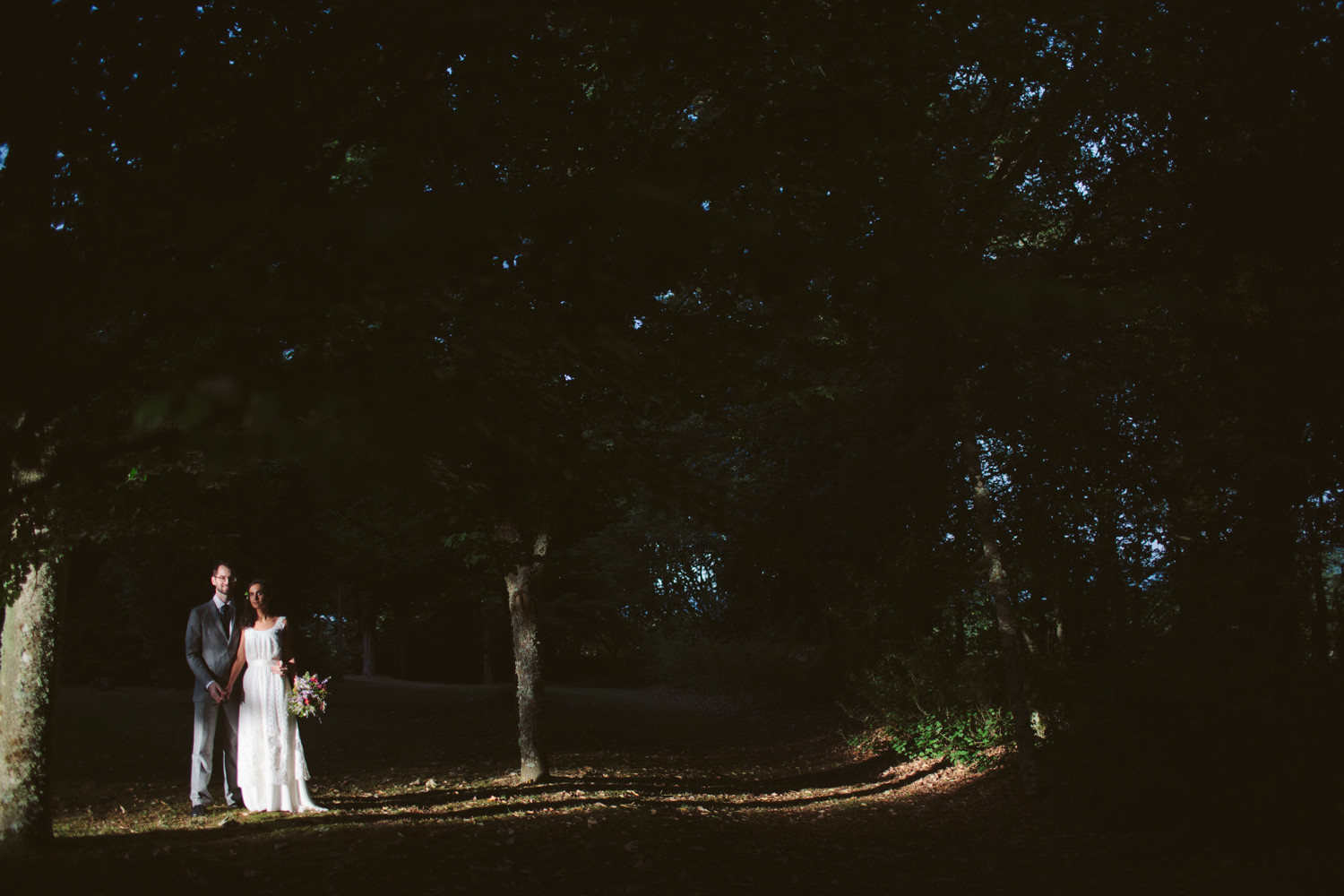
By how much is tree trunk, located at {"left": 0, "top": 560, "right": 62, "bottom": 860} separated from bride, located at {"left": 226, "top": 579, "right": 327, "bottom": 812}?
5.00 ft

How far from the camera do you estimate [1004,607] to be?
8719 millimetres

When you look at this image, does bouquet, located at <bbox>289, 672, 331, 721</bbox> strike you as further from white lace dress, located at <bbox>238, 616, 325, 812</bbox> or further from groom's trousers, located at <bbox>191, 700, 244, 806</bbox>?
groom's trousers, located at <bbox>191, 700, 244, 806</bbox>

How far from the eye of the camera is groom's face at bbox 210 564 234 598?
7016 millimetres

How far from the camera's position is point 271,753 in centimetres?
681

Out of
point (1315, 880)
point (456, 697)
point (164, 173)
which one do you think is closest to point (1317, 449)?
point (1315, 880)

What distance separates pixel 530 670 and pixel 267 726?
2.70m

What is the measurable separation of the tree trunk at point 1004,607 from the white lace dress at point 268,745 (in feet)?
21.1

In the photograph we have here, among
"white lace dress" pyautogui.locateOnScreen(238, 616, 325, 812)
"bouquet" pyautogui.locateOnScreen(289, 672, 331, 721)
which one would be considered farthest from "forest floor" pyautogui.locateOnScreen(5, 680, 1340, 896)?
"bouquet" pyautogui.locateOnScreen(289, 672, 331, 721)

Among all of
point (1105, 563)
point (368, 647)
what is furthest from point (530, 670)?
point (368, 647)

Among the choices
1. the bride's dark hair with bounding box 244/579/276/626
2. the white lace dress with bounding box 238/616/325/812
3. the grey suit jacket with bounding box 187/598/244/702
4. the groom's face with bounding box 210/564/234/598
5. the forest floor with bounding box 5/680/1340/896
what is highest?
the groom's face with bounding box 210/564/234/598

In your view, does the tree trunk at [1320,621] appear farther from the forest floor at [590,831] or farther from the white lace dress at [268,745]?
the white lace dress at [268,745]

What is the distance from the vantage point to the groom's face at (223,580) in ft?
23.0

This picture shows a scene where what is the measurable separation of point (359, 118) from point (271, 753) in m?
5.08

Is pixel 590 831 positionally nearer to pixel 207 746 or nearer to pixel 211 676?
pixel 207 746
